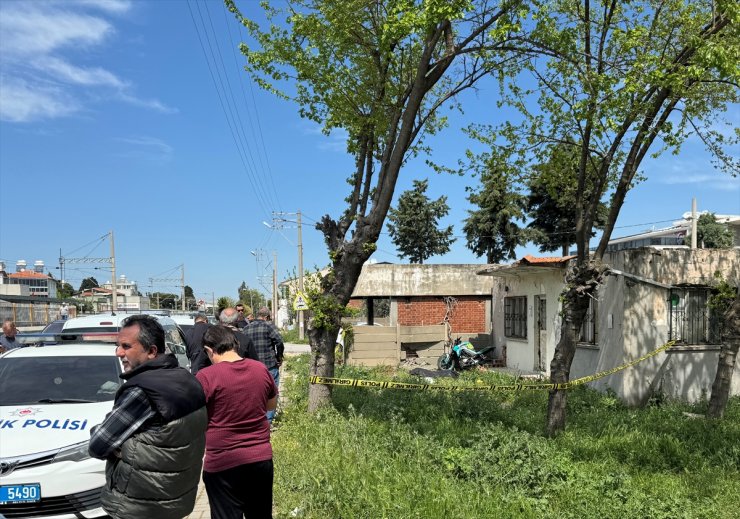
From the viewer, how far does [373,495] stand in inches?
191

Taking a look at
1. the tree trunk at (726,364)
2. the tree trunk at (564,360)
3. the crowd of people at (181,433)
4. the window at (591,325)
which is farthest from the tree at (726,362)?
the crowd of people at (181,433)

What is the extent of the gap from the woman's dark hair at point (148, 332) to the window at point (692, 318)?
11.1m

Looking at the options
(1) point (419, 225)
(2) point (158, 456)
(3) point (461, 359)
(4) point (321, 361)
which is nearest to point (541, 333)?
(3) point (461, 359)

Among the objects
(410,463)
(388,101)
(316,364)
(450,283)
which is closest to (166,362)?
(410,463)

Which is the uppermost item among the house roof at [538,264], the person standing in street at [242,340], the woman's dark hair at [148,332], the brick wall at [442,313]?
the house roof at [538,264]

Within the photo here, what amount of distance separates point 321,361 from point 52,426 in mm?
4115

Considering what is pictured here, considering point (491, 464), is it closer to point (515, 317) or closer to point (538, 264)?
point (538, 264)

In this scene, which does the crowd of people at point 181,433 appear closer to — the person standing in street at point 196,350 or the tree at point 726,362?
the person standing in street at point 196,350

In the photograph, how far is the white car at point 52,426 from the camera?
187 inches

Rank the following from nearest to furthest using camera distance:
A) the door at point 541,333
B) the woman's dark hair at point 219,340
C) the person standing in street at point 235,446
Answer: the person standing in street at point 235,446 < the woman's dark hair at point 219,340 < the door at point 541,333

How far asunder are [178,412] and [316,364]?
232 inches

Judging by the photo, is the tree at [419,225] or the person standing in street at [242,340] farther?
the tree at [419,225]

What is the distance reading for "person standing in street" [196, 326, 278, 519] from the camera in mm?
3668

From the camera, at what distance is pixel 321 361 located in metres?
8.78
